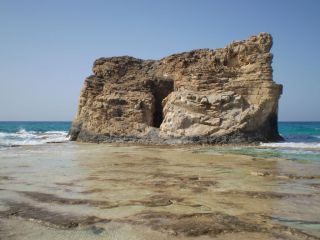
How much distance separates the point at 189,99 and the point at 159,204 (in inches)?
603

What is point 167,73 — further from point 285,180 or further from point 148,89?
point 285,180

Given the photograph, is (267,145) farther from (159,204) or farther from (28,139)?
(28,139)

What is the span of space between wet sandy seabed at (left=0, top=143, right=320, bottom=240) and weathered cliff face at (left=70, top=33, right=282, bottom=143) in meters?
10.8

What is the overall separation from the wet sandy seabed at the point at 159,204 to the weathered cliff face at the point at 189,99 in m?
10.8

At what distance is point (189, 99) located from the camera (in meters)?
19.9

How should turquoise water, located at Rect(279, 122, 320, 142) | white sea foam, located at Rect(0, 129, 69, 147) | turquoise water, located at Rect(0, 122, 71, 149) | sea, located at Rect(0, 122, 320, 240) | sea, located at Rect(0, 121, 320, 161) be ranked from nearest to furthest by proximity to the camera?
sea, located at Rect(0, 122, 320, 240) < sea, located at Rect(0, 121, 320, 161) < white sea foam, located at Rect(0, 129, 69, 147) < turquoise water, located at Rect(0, 122, 71, 149) < turquoise water, located at Rect(279, 122, 320, 142)

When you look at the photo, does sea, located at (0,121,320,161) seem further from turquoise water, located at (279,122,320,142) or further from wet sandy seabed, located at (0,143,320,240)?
wet sandy seabed, located at (0,143,320,240)

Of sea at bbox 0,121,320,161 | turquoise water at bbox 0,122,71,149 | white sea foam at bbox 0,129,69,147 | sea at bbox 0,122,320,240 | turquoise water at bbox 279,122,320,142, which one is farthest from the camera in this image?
turquoise water at bbox 279,122,320,142

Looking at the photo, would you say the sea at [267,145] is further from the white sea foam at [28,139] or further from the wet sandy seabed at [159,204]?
the wet sandy seabed at [159,204]

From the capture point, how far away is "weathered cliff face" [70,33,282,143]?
19.1 m

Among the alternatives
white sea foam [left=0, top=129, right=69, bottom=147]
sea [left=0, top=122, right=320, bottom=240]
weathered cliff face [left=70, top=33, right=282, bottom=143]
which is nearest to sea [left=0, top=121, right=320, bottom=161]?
white sea foam [left=0, top=129, right=69, bottom=147]

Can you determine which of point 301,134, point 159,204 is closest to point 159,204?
point 159,204

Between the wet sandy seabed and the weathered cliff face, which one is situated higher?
the weathered cliff face

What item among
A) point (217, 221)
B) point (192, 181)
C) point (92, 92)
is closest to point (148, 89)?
point (92, 92)
